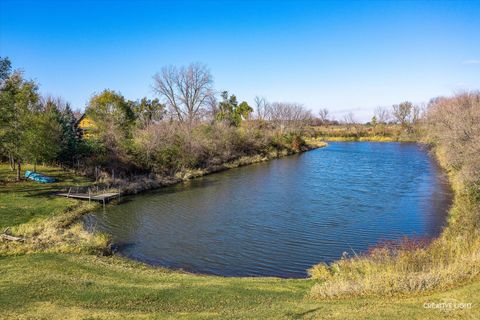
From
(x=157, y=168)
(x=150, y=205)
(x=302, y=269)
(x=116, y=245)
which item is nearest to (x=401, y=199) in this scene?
(x=302, y=269)

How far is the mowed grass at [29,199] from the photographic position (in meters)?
25.5

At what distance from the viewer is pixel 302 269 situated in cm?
1848

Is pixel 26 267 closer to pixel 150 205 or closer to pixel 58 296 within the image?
pixel 58 296

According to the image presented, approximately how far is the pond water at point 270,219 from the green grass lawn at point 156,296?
348 cm

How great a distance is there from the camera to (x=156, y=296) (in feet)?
41.3

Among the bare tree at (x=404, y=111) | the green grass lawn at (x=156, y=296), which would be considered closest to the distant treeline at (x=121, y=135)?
the green grass lawn at (x=156, y=296)

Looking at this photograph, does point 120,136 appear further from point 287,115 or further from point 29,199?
point 287,115

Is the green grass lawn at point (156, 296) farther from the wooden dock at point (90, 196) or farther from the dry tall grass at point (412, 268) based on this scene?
the wooden dock at point (90, 196)

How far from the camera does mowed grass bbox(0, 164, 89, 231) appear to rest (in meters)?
25.5

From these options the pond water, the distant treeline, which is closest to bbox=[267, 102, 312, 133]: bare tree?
the distant treeline

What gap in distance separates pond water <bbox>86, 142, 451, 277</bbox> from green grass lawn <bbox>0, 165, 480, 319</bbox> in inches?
137

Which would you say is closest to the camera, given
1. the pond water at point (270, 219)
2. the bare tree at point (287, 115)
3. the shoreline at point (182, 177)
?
the pond water at point (270, 219)

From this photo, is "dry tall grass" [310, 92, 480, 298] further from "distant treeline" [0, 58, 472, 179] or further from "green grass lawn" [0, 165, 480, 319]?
"distant treeline" [0, 58, 472, 179]

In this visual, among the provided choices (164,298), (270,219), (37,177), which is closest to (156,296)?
(164,298)
